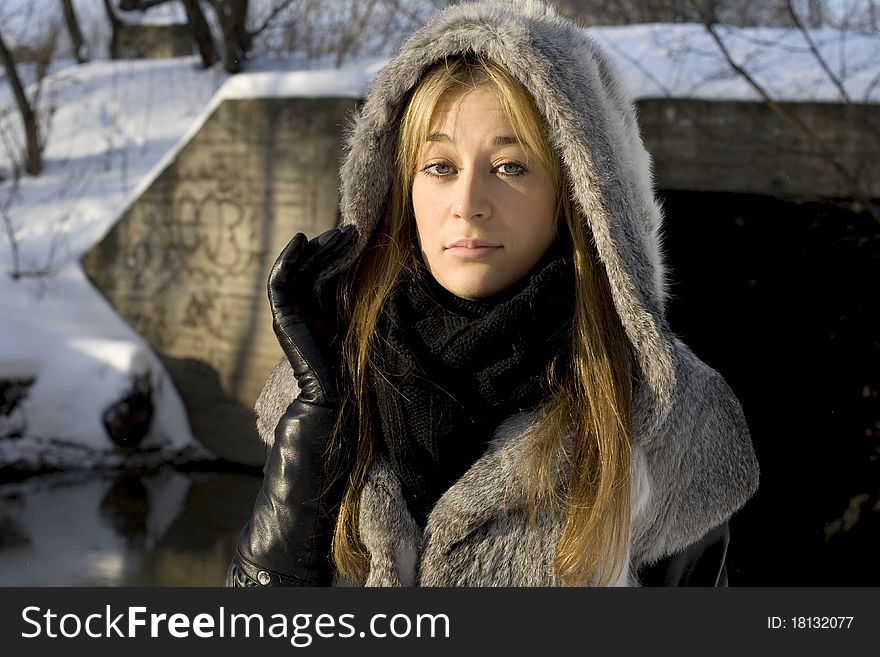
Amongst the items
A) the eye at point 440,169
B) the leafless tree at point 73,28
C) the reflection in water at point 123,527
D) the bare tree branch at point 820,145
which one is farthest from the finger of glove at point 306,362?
the leafless tree at point 73,28

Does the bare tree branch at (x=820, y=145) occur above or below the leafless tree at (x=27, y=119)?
above

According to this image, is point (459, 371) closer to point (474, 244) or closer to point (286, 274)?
point (474, 244)

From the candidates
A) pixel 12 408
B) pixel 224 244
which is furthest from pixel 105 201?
pixel 12 408

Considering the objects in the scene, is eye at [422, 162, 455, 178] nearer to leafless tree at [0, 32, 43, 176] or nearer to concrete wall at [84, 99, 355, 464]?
concrete wall at [84, 99, 355, 464]

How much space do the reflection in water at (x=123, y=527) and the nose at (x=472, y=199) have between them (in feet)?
12.5

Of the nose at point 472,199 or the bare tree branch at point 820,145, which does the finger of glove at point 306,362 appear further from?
the bare tree branch at point 820,145

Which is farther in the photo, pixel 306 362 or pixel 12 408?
pixel 12 408

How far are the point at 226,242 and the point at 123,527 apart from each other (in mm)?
2609

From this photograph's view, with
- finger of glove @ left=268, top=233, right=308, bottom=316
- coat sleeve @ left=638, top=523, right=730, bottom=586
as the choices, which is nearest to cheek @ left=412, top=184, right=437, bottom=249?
finger of glove @ left=268, top=233, right=308, bottom=316

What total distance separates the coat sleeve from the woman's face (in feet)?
2.09

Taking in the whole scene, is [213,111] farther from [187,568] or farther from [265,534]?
[265,534]

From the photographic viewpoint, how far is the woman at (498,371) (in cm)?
170

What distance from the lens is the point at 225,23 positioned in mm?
11195

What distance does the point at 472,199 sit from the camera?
169 centimetres
